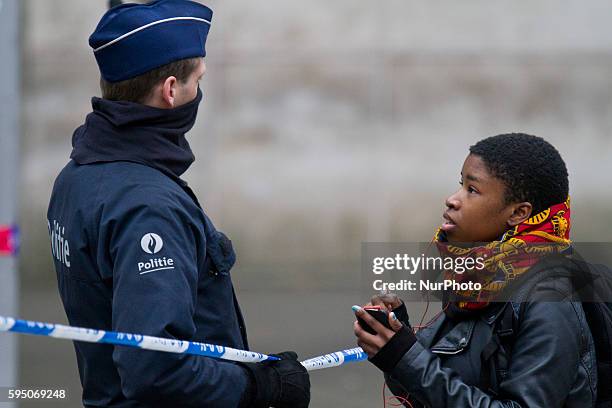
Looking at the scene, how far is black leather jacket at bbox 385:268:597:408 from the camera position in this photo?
2523mm

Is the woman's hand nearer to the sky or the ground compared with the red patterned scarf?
nearer to the ground

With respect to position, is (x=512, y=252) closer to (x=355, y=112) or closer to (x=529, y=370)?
(x=529, y=370)

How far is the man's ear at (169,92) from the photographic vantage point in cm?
266

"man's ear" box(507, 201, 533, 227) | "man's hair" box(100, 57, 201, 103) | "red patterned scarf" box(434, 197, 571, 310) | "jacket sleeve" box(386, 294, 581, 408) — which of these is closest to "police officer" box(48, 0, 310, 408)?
"man's hair" box(100, 57, 201, 103)

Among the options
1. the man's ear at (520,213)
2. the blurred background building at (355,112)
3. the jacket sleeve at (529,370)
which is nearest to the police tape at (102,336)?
the jacket sleeve at (529,370)

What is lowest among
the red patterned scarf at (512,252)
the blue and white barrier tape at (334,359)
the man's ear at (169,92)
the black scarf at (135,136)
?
the blue and white barrier tape at (334,359)

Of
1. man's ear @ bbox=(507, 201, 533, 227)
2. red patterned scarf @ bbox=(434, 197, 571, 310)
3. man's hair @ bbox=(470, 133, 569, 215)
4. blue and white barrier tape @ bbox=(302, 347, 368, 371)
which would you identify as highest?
man's hair @ bbox=(470, 133, 569, 215)

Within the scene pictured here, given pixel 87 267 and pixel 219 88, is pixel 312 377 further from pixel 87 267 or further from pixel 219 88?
pixel 87 267

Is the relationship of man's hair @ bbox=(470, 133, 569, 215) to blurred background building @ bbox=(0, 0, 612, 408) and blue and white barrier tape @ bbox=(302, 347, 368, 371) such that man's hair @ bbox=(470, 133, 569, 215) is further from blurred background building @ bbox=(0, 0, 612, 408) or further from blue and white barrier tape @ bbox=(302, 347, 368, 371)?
blurred background building @ bbox=(0, 0, 612, 408)

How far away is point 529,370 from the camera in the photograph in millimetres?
2527

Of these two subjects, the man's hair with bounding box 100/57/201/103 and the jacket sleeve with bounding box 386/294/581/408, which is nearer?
the jacket sleeve with bounding box 386/294/581/408

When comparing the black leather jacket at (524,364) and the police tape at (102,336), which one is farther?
the black leather jacket at (524,364)

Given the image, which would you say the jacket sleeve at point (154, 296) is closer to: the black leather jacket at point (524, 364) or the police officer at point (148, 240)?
the police officer at point (148, 240)

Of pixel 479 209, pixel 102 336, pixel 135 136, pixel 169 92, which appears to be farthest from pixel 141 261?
pixel 479 209
